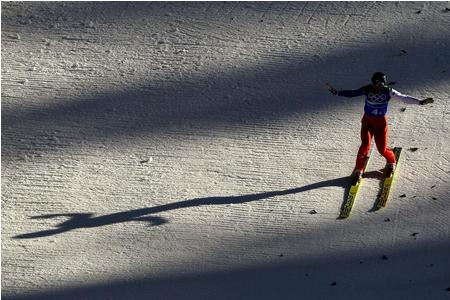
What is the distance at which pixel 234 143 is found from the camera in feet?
33.8

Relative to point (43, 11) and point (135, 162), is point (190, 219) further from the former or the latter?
point (43, 11)

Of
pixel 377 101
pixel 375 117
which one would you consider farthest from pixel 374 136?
pixel 377 101

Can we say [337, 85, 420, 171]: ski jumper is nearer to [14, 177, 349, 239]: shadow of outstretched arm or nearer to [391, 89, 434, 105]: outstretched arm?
[391, 89, 434, 105]: outstretched arm

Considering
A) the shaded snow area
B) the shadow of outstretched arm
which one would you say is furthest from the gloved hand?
the shadow of outstretched arm

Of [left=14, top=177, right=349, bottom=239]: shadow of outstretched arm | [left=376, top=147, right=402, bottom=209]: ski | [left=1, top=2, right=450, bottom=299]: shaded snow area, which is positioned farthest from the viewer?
[left=376, top=147, right=402, bottom=209]: ski

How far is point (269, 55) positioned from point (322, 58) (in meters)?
0.48

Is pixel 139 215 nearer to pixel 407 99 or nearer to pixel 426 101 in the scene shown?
pixel 407 99

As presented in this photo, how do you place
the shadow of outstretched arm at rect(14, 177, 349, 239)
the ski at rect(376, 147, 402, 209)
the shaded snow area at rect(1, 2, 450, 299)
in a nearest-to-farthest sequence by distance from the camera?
the shaded snow area at rect(1, 2, 450, 299) < the shadow of outstretched arm at rect(14, 177, 349, 239) < the ski at rect(376, 147, 402, 209)

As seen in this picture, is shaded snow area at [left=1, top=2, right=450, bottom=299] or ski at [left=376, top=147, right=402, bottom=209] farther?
ski at [left=376, top=147, right=402, bottom=209]

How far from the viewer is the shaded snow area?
29.6ft

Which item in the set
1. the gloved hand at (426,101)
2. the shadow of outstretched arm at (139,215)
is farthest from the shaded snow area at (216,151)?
the gloved hand at (426,101)

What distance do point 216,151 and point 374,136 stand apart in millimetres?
1332

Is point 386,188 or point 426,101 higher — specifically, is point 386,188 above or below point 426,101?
below

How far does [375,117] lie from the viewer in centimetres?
967
